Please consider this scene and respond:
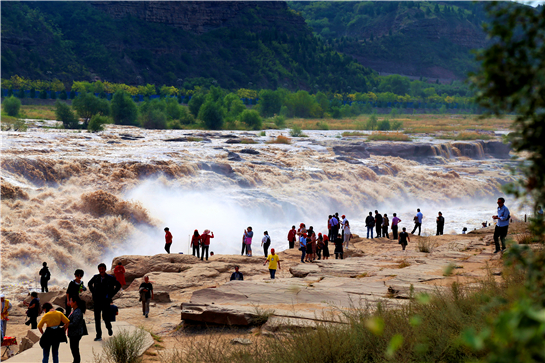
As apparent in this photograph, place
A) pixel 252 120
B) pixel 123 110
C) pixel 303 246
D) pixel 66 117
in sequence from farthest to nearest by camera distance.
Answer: pixel 252 120, pixel 123 110, pixel 66 117, pixel 303 246

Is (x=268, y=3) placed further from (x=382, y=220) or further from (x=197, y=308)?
(x=197, y=308)

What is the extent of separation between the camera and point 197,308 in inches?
320

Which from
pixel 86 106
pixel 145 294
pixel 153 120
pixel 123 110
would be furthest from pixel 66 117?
pixel 145 294

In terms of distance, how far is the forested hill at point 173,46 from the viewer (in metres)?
93.7

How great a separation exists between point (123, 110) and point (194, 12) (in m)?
82.7

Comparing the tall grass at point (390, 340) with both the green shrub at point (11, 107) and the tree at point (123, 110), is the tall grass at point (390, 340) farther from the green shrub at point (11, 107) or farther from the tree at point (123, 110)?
the green shrub at point (11, 107)

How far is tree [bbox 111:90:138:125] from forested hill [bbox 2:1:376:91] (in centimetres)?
4220

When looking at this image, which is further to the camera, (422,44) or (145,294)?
(422,44)

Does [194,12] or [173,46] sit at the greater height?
[194,12]

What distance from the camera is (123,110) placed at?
2104 inches

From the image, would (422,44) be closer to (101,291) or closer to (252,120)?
(252,120)

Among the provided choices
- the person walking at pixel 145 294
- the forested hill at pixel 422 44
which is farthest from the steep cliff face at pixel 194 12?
the person walking at pixel 145 294

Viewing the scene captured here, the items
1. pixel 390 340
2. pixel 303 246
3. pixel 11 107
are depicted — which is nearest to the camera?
pixel 390 340

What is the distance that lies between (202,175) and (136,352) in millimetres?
21694
